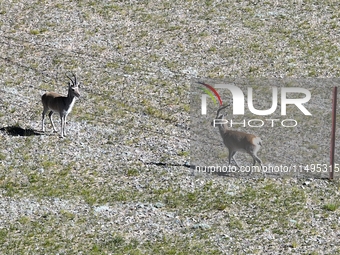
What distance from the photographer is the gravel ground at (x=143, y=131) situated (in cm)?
2077

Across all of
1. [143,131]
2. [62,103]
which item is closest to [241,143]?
[143,131]

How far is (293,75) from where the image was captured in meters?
31.8

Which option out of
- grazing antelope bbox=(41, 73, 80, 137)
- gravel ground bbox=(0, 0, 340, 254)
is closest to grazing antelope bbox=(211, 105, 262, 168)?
gravel ground bbox=(0, 0, 340, 254)

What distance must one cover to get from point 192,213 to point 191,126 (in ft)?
19.6

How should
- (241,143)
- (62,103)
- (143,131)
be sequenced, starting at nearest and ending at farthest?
(241,143), (62,103), (143,131)

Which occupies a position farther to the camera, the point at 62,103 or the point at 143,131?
the point at 143,131

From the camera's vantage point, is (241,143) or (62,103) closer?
(241,143)

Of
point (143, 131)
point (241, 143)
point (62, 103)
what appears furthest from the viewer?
point (143, 131)

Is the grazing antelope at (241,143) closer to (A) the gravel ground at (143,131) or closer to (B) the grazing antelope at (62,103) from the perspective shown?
(A) the gravel ground at (143,131)

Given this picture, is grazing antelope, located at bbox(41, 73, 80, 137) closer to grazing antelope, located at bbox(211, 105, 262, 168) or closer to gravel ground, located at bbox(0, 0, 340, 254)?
gravel ground, located at bbox(0, 0, 340, 254)

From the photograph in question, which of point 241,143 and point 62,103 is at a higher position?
point 62,103

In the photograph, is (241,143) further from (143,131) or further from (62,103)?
(62,103)

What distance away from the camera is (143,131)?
87.5ft

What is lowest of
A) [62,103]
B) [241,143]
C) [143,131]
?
[241,143]
